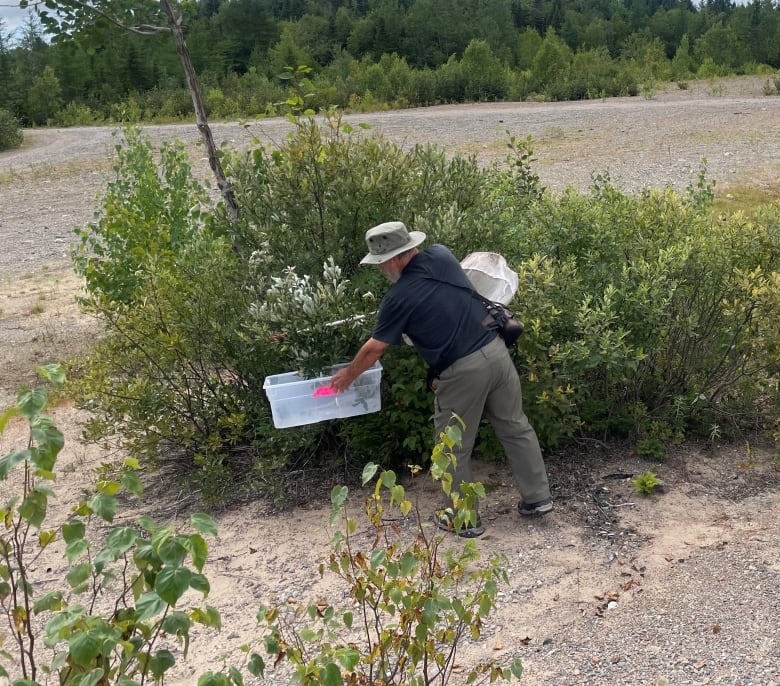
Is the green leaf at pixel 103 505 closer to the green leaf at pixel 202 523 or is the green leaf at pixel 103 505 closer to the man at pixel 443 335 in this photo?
the green leaf at pixel 202 523

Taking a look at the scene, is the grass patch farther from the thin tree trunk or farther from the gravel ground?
the thin tree trunk

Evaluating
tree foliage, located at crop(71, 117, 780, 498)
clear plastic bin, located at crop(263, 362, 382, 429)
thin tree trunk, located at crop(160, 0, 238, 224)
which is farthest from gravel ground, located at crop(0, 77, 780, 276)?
clear plastic bin, located at crop(263, 362, 382, 429)

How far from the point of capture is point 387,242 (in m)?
4.17

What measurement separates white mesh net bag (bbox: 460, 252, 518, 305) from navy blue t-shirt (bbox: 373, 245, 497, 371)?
0.22m

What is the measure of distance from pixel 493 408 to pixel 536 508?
569mm

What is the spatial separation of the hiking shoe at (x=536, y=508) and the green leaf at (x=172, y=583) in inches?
117

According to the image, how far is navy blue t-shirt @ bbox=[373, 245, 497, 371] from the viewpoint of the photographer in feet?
13.6

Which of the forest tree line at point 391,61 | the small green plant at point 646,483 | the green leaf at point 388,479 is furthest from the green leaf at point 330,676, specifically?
the forest tree line at point 391,61

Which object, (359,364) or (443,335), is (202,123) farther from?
(443,335)

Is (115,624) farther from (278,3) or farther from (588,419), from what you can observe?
(278,3)

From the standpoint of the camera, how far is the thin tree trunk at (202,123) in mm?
5449

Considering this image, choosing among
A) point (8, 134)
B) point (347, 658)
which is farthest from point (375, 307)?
point (8, 134)

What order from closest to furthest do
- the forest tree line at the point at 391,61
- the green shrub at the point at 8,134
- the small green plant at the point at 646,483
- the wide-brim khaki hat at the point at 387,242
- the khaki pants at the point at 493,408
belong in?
the wide-brim khaki hat at the point at 387,242
the khaki pants at the point at 493,408
the small green plant at the point at 646,483
the green shrub at the point at 8,134
the forest tree line at the point at 391,61

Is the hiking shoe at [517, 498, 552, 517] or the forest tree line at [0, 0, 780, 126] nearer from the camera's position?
the hiking shoe at [517, 498, 552, 517]
